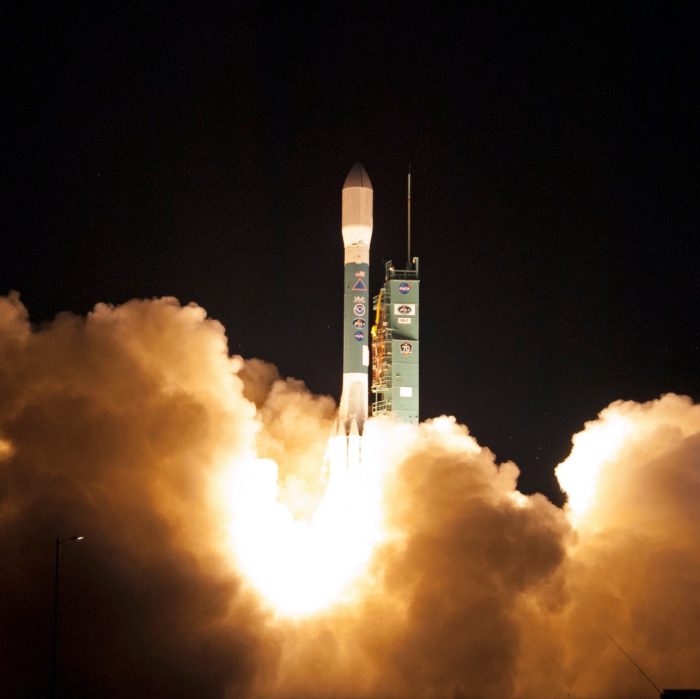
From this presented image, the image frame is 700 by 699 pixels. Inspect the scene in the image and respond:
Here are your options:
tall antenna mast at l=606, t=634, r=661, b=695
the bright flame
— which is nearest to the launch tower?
the bright flame

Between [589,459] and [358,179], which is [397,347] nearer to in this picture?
[358,179]

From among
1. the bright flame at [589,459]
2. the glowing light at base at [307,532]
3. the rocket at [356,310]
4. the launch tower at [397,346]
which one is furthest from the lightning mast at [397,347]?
the bright flame at [589,459]

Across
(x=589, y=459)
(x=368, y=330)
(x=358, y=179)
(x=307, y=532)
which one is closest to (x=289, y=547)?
(x=307, y=532)

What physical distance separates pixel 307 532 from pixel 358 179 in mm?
11655

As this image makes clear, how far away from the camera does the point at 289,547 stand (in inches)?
1702

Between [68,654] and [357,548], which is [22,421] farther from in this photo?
[357,548]

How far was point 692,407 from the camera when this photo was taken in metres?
45.4

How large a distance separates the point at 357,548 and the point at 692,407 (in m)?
11.9

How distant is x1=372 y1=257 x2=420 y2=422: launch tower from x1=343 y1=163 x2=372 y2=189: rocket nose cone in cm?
383

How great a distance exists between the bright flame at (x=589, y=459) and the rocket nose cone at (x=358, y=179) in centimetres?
1079

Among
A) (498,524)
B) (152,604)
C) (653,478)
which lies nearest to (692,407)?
(653,478)

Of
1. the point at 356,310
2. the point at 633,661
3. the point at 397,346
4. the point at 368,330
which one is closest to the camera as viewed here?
the point at 633,661

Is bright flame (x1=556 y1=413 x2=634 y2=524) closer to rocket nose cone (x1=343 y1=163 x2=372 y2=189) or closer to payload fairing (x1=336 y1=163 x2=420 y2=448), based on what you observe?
payload fairing (x1=336 y1=163 x2=420 y2=448)

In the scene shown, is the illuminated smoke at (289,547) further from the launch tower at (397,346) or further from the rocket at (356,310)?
the launch tower at (397,346)
